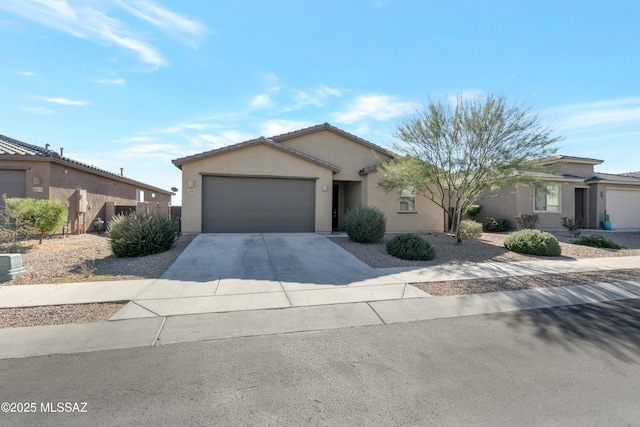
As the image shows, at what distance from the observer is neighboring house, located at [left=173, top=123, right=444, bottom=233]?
Answer: 13703 mm

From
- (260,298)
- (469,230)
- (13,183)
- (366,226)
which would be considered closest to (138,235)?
(260,298)

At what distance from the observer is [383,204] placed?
53.2ft

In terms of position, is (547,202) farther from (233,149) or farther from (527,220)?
(233,149)

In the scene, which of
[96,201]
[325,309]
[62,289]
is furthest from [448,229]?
[96,201]

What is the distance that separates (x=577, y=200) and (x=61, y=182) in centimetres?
2994

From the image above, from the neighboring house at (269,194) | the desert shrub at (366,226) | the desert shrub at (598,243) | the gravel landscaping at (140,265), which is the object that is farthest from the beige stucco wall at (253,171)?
the desert shrub at (598,243)

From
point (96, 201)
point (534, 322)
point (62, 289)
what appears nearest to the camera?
point (534, 322)

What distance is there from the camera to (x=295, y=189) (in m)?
14.8

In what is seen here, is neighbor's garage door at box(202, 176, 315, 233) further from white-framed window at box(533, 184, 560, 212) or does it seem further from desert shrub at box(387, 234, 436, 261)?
white-framed window at box(533, 184, 560, 212)

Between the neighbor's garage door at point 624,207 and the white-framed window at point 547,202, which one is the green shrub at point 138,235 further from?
the neighbor's garage door at point 624,207

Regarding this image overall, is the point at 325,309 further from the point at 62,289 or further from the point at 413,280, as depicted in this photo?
the point at 62,289

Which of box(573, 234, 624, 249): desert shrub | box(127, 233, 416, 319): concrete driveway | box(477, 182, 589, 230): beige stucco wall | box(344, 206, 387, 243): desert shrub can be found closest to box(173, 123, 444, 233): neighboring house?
box(344, 206, 387, 243): desert shrub

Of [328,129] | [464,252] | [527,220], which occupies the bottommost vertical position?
[464,252]

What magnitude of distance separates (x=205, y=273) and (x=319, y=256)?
3.57 meters
